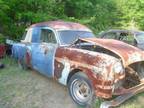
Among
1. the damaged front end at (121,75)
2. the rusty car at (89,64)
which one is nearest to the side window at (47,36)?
the rusty car at (89,64)

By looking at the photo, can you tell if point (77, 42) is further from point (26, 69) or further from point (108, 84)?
point (26, 69)

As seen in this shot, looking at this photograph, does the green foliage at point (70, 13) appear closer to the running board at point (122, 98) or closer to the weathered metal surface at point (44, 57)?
the weathered metal surface at point (44, 57)

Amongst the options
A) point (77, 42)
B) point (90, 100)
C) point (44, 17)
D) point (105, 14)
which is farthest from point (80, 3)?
point (90, 100)

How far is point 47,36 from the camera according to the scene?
7746 millimetres

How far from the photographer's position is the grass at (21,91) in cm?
609

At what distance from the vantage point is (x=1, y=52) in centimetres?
1112

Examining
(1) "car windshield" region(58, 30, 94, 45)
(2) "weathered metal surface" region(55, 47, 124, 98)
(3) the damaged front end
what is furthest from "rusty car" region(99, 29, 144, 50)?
(2) "weathered metal surface" region(55, 47, 124, 98)

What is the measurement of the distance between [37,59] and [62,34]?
1.04 metres

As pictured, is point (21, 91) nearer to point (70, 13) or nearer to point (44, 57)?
point (44, 57)

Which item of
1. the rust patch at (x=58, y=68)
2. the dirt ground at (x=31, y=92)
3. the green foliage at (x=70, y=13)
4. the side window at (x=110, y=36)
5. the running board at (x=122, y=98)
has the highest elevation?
the green foliage at (x=70, y=13)

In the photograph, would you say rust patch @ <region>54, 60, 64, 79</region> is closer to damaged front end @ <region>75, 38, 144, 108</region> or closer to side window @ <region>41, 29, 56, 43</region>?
damaged front end @ <region>75, 38, 144, 108</region>

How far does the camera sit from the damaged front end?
17.2 ft

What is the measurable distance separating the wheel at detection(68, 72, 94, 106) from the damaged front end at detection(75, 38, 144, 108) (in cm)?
36

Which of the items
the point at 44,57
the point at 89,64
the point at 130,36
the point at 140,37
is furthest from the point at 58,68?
the point at 140,37
